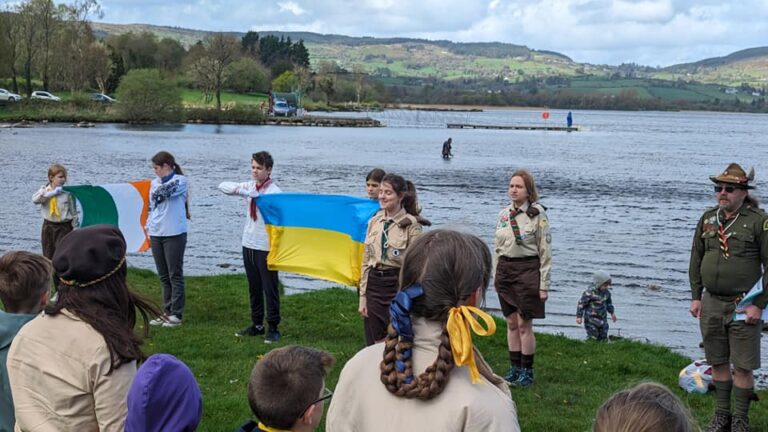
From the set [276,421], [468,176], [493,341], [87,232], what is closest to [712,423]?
[493,341]

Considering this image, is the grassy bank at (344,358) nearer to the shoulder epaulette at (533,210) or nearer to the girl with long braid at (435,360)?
the shoulder epaulette at (533,210)

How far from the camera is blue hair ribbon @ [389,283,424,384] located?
3.12 metres

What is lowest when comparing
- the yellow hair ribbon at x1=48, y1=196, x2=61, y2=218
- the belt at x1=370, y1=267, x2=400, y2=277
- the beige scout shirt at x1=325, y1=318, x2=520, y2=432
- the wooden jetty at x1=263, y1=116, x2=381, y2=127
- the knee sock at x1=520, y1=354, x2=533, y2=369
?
the knee sock at x1=520, y1=354, x2=533, y2=369

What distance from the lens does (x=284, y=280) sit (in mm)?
17562

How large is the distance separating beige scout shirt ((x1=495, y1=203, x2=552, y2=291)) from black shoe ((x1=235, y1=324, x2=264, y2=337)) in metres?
3.93

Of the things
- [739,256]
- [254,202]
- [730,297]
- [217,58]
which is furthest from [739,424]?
[217,58]

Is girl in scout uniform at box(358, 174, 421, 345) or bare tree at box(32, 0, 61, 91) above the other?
bare tree at box(32, 0, 61, 91)

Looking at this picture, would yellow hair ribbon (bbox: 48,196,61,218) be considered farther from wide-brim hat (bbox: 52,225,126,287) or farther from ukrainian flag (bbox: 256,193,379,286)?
wide-brim hat (bbox: 52,225,126,287)

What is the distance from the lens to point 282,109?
12875 centimetres

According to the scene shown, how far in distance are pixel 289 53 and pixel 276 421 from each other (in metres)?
184

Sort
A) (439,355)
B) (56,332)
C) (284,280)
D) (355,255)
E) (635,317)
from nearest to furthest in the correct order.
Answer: (439,355), (56,332), (355,255), (635,317), (284,280)

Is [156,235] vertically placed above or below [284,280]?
above

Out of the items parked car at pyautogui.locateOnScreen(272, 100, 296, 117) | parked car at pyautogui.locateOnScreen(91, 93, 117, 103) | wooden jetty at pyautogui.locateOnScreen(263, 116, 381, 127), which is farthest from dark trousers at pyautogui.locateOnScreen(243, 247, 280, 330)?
parked car at pyautogui.locateOnScreen(272, 100, 296, 117)

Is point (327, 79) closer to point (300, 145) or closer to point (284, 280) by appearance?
point (300, 145)
